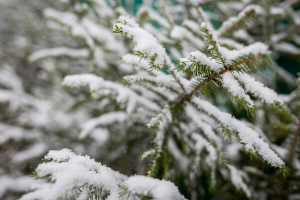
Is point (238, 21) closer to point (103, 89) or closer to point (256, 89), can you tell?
point (256, 89)

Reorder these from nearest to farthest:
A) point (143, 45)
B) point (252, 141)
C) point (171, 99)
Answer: point (143, 45), point (252, 141), point (171, 99)

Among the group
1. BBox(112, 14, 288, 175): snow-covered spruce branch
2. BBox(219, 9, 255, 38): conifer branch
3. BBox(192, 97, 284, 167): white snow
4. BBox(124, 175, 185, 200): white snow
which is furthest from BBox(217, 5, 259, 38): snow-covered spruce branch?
BBox(124, 175, 185, 200): white snow

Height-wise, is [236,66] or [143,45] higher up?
[143,45]

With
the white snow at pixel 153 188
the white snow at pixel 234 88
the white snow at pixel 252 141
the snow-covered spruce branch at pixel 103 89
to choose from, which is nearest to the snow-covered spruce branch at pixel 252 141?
the white snow at pixel 252 141

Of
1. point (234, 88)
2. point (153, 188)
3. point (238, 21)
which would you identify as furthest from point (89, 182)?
point (238, 21)

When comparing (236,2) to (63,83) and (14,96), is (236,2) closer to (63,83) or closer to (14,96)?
(63,83)

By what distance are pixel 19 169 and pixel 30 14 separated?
335 cm

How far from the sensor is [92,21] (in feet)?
8.05

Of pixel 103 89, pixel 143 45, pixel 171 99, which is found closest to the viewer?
pixel 143 45

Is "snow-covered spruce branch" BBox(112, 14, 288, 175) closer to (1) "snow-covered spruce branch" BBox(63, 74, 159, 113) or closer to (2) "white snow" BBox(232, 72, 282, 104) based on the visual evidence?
(2) "white snow" BBox(232, 72, 282, 104)

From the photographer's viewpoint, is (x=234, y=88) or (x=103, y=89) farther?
(x=103, y=89)

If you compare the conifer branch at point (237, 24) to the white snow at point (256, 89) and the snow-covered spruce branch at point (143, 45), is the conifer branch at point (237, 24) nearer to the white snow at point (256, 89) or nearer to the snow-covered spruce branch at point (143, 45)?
the white snow at point (256, 89)

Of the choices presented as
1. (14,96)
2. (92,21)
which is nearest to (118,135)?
(92,21)

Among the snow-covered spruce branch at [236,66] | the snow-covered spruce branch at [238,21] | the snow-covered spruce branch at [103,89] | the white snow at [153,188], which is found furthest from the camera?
the snow-covered spruce branch at [103,89]
